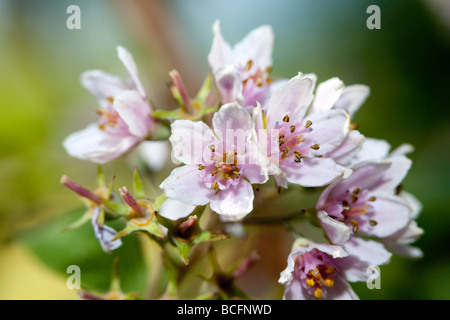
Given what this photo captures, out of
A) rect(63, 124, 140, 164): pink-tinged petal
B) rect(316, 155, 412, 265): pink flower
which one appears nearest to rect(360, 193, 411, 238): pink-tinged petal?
rect(316, 155, 412, 265): pink flower

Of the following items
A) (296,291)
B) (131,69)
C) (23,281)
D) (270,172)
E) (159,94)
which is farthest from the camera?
(159,94)

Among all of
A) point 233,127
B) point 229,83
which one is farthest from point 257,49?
point 233,127

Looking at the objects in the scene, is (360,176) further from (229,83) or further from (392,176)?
(229,83)

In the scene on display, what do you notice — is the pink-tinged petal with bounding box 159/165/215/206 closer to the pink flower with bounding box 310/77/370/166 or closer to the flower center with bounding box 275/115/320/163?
the flower center with bounding box 275/115/320/163

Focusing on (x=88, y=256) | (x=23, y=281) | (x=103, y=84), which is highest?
(x=103, y=84)

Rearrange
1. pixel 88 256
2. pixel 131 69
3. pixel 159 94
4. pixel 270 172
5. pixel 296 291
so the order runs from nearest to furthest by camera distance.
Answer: pixel 270 172 < pixel 296 291 < pixel 131 69 < pixel 88 256 < pixel 159 94

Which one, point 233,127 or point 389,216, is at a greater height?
point 233,127
